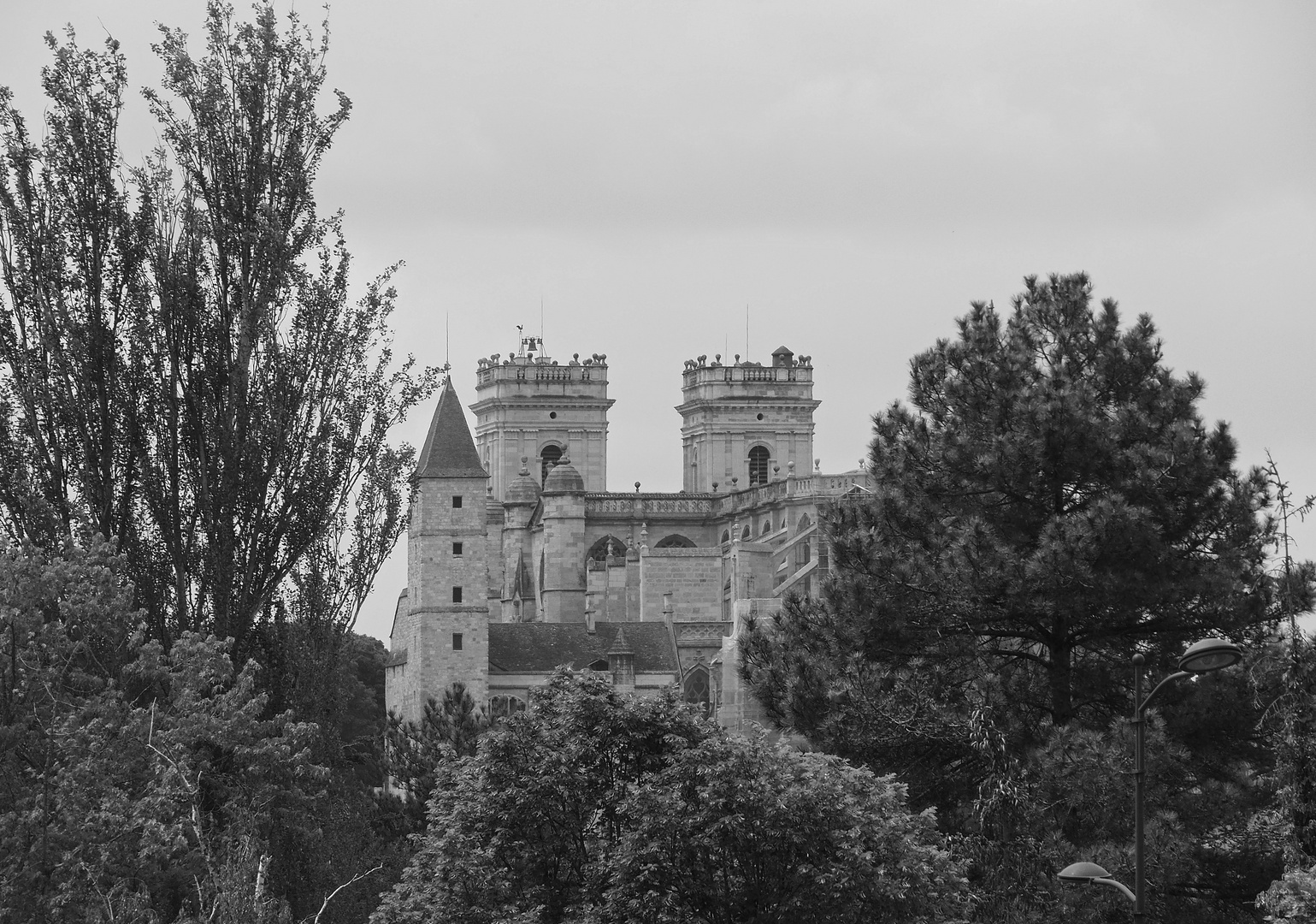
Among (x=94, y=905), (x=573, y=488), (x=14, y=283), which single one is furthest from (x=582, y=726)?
(x=573, y=488)

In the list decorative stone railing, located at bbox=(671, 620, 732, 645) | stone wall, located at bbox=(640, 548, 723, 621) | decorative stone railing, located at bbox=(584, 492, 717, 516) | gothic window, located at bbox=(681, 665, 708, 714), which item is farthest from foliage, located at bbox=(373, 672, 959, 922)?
decorative stone railing, located at bbox=(584, 492, 717, 516)

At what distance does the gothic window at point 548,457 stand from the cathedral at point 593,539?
7cm

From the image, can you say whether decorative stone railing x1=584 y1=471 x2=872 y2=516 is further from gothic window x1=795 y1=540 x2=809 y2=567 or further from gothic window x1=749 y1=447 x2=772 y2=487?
gothic window x1=749 y1=447 x2=772 y2=487

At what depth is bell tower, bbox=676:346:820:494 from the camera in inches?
3935

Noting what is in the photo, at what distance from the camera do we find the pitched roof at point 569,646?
6856 centimetres

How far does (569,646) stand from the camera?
7088 cm

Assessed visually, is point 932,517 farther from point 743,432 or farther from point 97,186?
point 743,432

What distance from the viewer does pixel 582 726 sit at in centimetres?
2467

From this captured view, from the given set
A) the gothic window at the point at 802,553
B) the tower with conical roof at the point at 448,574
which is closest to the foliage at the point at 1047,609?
the tower with conical roof at the point at 448,574

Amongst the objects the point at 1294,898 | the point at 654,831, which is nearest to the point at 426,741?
the point at 654,831

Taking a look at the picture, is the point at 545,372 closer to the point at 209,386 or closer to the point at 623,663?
the point at 623,663

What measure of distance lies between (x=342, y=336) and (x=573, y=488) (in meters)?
56.8

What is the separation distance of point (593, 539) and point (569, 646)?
1660 centimetres

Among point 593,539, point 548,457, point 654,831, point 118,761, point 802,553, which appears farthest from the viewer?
point 548,457
